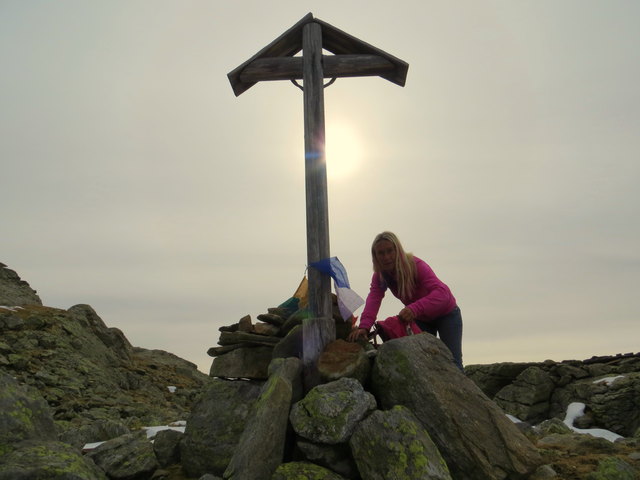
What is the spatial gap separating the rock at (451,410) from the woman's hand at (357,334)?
2.30ft

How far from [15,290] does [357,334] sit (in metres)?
47.2

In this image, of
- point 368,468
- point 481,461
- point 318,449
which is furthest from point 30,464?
point 481,461

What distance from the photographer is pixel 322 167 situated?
29.2 feet

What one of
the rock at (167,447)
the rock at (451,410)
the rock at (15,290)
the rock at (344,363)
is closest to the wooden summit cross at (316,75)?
the rock at (344,363)

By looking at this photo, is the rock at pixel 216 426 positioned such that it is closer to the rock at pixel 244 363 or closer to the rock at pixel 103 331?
the rock at pixel 244 363

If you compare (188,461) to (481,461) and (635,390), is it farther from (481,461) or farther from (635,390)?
(635,390)

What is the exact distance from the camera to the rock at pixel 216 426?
26.1 feet

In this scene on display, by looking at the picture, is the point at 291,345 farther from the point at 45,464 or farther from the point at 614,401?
the point at 614,401

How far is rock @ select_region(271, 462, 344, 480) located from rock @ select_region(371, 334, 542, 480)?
54.9 inches

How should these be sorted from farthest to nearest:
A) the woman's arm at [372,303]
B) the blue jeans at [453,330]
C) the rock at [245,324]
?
the rock at [245,324] → the blue jeans at [453,330] → the woman's arm at [372,303]

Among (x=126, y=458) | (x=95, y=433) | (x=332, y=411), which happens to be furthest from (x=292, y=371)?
(x=95, y=433)

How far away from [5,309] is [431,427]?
35085 mm

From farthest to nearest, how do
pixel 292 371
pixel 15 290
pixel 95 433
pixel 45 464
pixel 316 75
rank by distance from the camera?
pixel 15 290
pixel 95 433
pixel 316 75
pixel 292 371
pixel 45 464

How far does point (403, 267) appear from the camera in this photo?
862 cm
